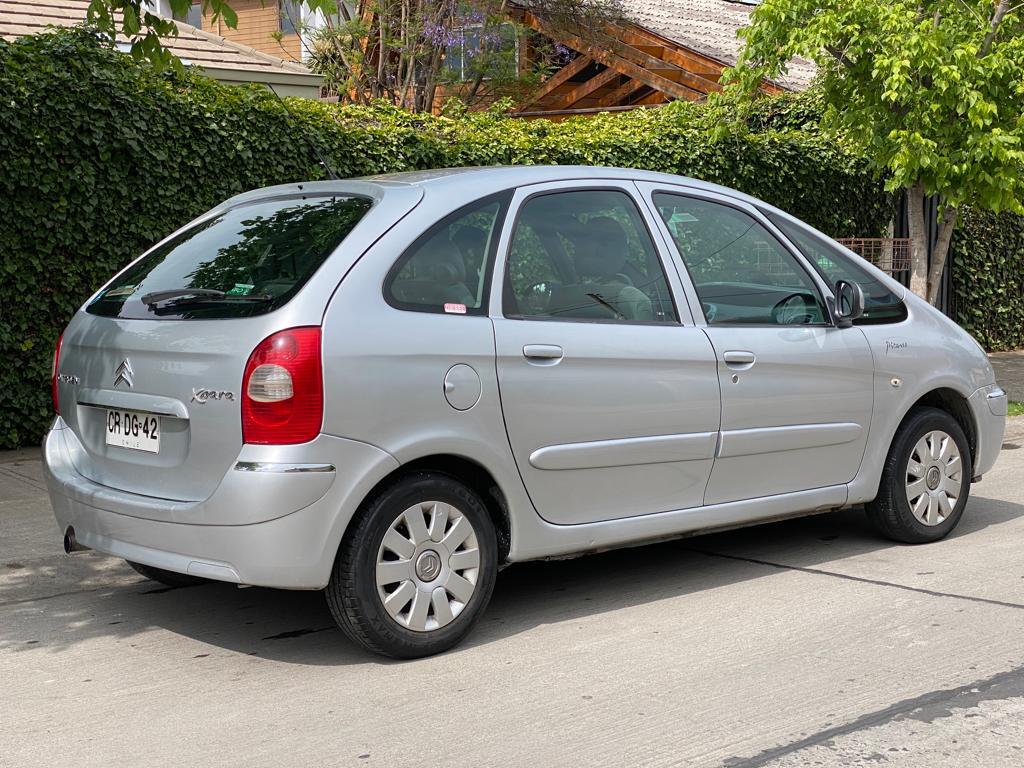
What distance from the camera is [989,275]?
1541 cm

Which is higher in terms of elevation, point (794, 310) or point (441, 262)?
point (441, 262)

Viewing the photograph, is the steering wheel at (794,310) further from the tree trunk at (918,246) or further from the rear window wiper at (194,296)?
the tree trunk at (918,246)

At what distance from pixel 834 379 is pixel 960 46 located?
5.40 meters

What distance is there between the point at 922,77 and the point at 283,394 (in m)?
7.87

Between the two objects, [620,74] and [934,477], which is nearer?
[934,477]

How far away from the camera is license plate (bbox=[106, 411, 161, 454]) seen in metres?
4.71

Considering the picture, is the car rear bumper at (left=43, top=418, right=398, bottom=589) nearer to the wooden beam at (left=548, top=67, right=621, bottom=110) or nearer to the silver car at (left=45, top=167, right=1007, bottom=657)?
the silver car at (left=45, top=167, right=1007, bottom=657)

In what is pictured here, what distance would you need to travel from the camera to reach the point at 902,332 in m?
6.29

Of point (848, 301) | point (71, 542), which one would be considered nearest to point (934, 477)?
point (848, 301)

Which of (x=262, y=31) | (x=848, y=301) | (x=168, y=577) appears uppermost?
(x=262, y=31)

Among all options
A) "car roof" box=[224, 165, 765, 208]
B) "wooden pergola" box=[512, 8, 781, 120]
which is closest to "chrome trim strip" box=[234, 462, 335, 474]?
"car roof" box=[224, 165, 765, 208]

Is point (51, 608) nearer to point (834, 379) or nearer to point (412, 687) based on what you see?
point (412, 687)

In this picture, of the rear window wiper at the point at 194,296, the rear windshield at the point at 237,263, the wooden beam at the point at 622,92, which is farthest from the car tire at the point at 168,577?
the wooden beam at the point at 622,92

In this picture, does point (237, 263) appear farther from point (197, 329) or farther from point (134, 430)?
point (134, 430)
